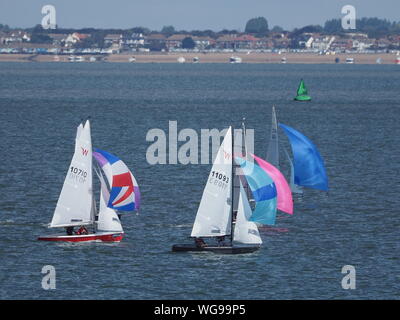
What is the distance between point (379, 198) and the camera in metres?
71.1

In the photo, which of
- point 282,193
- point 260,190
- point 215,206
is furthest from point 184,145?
point 215,206

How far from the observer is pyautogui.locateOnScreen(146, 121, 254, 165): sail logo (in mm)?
93125

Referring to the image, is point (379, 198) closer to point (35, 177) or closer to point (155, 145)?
point (35, 177)

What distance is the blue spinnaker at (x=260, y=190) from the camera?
52.9 m

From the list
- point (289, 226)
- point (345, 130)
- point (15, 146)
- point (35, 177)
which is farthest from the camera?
point (345, 130)

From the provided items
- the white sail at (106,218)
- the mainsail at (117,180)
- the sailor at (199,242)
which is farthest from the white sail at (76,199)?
the sailor at (199,242)

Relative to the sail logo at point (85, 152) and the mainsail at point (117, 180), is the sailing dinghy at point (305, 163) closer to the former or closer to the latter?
the mainsail at point (117, 180)

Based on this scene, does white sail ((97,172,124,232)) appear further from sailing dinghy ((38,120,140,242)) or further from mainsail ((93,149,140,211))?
mainsail ((93,149,140,211))

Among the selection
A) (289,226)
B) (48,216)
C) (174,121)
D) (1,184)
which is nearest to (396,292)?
(289,226)

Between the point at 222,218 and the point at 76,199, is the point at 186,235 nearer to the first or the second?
the point at 222,218

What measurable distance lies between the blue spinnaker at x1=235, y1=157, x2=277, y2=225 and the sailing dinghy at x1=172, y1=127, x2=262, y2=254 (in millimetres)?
542

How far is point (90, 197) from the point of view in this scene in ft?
182

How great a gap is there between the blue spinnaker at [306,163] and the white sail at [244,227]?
36.8 feet
